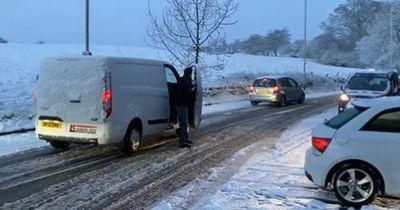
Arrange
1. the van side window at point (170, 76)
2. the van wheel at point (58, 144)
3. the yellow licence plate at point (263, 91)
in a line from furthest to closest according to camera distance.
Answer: the yellow licence plate at point (263, 91), the van side window at point (170, 76), the van wheel at point (58, 144)

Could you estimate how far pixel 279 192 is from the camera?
8492 mm

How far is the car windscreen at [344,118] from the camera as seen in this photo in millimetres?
7929

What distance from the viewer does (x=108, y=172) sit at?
994 centimetres

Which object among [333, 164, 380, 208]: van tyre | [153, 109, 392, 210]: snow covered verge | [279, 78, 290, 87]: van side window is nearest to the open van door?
[153, 109, 392, 210]: snow covered verge

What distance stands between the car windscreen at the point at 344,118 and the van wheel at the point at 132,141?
15.8 ft

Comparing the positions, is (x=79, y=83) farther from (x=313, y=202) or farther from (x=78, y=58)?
(x=313, y=202)

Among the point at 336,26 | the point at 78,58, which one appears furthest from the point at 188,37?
the point at 336,26

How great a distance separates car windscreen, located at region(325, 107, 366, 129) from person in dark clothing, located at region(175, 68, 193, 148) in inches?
199

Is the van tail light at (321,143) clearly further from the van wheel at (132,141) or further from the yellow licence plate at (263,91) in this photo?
the yellow licence plate at (263,91)

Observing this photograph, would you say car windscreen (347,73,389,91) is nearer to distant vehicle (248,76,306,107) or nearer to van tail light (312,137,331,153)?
van tail light (312,137,331,153)

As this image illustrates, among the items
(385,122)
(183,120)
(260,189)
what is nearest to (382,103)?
(385,122)

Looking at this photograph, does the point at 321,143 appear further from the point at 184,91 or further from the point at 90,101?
the point at 184,91

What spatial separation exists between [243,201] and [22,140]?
776 centimetres

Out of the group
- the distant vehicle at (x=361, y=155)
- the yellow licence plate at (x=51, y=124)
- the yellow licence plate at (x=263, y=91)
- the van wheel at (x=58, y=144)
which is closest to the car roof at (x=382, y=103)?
the distant vehicle at (x=361, y=155)
